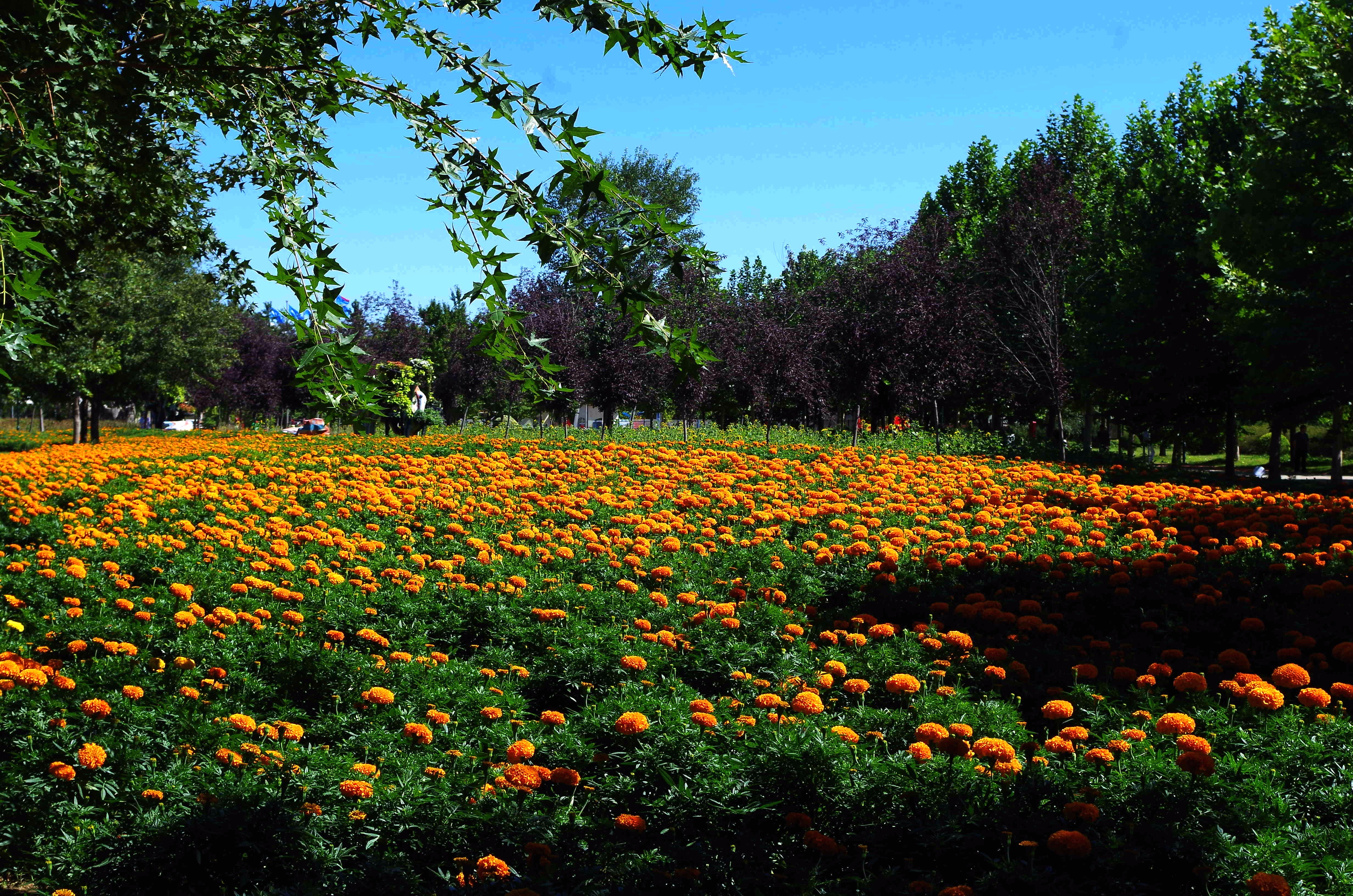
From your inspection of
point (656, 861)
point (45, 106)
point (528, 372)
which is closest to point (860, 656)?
point (656, 861)

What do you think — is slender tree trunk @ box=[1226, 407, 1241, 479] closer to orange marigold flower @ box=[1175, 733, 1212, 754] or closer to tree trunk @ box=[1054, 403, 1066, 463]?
tree trunk @ box=[1054, 403, 1066, 463]

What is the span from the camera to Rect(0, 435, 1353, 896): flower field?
374 cm

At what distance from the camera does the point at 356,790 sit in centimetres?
401

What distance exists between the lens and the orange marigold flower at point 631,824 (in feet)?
12.4

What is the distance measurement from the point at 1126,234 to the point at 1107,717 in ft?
70.4

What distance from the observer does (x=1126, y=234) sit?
23516 mm

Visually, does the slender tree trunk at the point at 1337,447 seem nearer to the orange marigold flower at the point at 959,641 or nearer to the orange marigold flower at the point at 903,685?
the orange marigold flower at the point at 959,641

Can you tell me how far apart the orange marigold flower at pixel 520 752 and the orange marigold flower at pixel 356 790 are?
1.97 ft

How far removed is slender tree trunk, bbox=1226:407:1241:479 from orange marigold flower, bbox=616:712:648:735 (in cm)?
2074

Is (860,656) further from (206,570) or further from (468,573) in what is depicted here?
(206,570)

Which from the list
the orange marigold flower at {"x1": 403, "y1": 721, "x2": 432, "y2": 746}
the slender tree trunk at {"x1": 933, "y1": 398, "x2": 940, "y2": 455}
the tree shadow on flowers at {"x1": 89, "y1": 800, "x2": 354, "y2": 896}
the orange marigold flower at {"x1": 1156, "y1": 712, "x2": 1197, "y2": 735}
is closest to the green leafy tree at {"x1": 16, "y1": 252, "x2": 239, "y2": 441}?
the slender tree trunk at {"x1": 933, "y1": 398, "x2": 940, "y2": 455}

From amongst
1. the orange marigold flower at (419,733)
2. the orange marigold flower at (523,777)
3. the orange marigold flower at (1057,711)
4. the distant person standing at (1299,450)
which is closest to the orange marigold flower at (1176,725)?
the orange marigold flower at (1057,711)

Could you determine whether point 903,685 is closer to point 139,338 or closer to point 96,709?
point 96,709

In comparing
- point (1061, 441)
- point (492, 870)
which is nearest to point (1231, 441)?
point (1061, 441)
